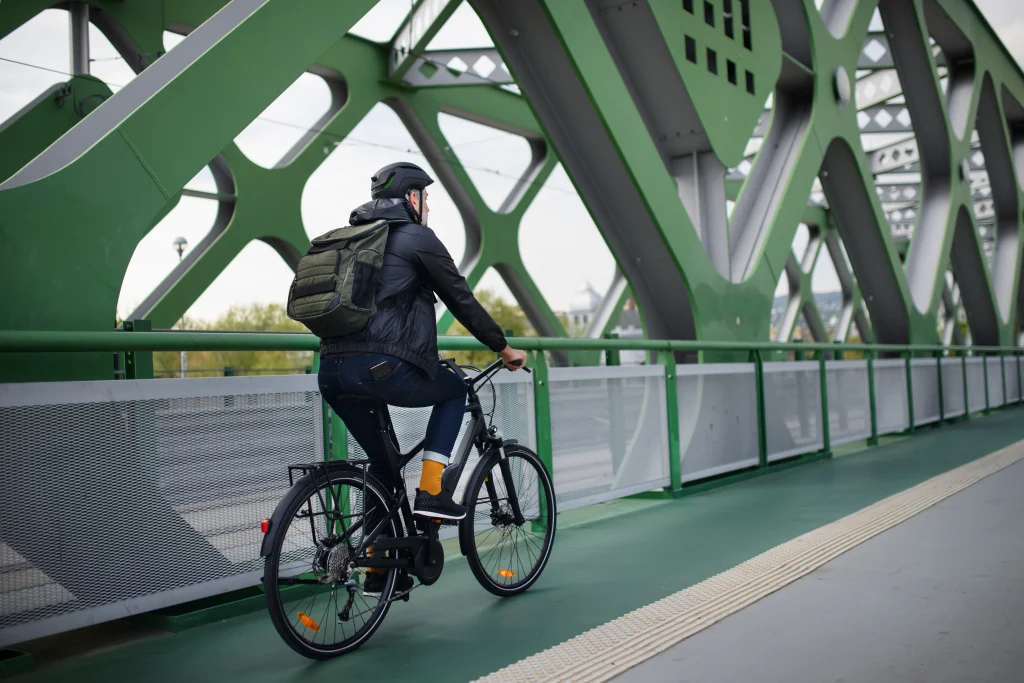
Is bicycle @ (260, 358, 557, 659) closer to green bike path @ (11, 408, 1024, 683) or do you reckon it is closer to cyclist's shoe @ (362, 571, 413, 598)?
cyclist's shoe @ (362, 571, 413, 598)

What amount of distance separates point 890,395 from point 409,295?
9890 mm

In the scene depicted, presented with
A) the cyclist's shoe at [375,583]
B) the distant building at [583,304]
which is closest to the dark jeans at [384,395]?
the cyclist's shoe at [375,583]

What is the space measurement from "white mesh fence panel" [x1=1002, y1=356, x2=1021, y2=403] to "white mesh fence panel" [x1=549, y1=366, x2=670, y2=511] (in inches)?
554

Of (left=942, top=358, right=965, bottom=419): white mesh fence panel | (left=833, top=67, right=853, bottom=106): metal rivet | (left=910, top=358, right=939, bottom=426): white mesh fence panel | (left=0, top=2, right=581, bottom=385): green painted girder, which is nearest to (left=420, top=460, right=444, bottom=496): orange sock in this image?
(left=833, top=67, right=853, bottom=106): metal rivet

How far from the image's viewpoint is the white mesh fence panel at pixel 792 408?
8703 mm

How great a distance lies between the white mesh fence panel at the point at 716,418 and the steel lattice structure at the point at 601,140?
78cm

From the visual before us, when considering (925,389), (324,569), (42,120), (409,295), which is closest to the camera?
(324,569)

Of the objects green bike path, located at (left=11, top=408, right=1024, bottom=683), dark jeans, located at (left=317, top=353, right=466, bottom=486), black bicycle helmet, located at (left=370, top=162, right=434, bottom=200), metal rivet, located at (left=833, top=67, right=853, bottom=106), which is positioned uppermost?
metal rivet, located at (left=833, top=67, right=853, bottom=106)

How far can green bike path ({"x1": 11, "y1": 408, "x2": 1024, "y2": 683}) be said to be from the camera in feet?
10.5

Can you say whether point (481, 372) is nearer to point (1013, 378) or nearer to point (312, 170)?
point (312, 170)

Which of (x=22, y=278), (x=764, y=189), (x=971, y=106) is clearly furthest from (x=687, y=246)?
(x=971, y=106)

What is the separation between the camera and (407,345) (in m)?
3.39

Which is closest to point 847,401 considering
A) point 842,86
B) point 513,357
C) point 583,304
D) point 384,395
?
point 842,86

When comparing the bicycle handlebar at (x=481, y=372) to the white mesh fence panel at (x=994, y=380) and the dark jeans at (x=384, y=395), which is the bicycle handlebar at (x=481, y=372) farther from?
the white mesh fence panel at (x=994, y=380)
